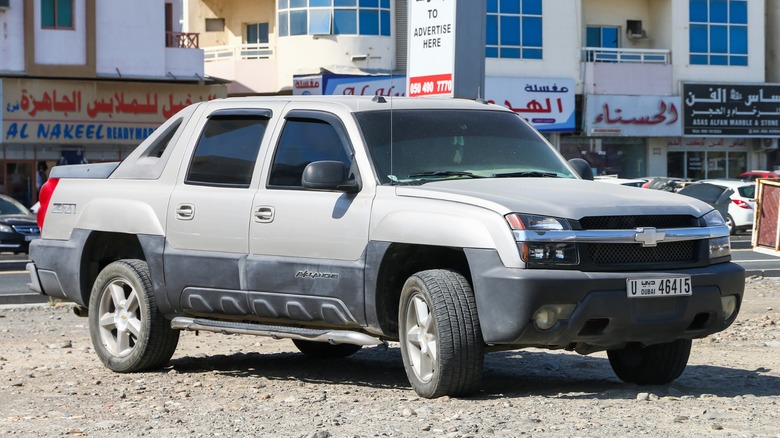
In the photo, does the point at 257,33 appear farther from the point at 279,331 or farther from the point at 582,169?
the point at 279,331

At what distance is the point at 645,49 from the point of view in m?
55.0

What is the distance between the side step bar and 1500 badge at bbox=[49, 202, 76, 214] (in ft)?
4.22

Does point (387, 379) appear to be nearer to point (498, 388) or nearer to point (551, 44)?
point (498, 388)

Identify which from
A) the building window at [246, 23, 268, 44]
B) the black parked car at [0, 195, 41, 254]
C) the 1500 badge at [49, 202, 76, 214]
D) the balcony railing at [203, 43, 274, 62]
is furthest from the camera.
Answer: the building window at [246, 23, 268, 44]

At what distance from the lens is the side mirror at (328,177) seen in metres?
8.19

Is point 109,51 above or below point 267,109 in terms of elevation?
above

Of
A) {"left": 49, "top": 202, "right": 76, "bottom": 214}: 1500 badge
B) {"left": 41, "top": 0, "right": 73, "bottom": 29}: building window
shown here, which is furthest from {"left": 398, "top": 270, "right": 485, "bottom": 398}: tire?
{"left": 41, "top": 0, "right": 73, "bottom": 29}: building window

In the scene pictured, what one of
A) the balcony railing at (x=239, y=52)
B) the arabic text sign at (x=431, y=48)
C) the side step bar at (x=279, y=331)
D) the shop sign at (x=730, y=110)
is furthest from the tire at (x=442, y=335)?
the shop sign at (x=730, y=110)

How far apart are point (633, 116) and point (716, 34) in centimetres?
509

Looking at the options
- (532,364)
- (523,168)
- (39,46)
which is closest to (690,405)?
(523,168)

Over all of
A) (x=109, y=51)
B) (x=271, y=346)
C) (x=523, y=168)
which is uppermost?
(x=109, y=51)

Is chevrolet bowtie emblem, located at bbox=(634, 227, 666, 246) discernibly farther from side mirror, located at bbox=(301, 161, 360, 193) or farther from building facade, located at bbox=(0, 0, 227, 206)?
building facade, located at bbox=(0, 0, 227, 206)

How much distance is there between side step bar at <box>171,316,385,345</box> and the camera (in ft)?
26.9

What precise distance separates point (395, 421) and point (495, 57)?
1780 inches
